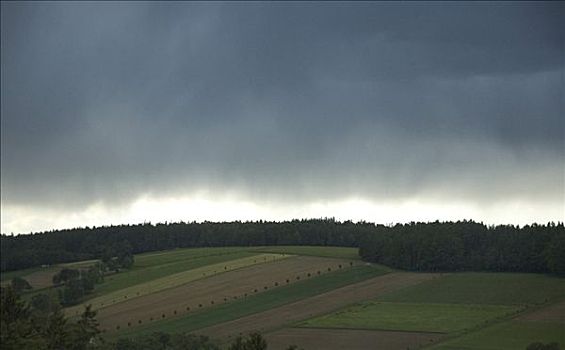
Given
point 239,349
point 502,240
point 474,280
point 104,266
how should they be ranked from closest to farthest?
point 239,349, point 474,280, point 502,240, point 104,266

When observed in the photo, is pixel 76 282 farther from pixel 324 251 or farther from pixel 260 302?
pixel 324 251

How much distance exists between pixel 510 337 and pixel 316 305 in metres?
28.2

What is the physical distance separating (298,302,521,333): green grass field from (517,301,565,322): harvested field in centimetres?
238

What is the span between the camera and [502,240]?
96188 mm

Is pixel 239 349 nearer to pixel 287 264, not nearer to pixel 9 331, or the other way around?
pixel 9 331

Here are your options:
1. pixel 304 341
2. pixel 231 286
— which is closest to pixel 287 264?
pixel 231 286

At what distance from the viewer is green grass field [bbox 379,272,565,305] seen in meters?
75.6

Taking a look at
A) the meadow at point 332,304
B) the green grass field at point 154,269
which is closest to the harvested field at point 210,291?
the meadow at point 332,304

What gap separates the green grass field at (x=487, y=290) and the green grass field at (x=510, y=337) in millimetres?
9352

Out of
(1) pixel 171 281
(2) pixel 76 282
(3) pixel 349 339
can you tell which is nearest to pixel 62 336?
(3) pixel 349 339

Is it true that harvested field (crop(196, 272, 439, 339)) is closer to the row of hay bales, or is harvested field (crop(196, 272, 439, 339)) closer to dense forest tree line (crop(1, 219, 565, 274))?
dense forest tree line (crop(1, 219, 565, 274))

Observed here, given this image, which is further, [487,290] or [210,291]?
[210,291]

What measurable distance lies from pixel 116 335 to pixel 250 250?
65.4m

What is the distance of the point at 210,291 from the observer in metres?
102
